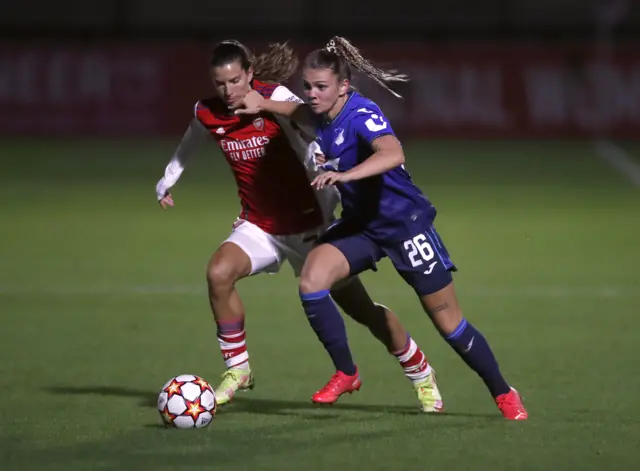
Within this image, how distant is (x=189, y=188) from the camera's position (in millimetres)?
18562

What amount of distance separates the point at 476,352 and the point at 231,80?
1.82m

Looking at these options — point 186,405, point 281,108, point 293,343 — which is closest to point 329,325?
point 186,405

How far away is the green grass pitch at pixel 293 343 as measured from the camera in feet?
18.9

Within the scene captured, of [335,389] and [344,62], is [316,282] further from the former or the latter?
[344,62]

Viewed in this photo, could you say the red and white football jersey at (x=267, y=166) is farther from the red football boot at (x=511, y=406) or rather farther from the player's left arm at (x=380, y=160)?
the red football boot at (x=511, y=406)

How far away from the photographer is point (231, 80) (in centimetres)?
664

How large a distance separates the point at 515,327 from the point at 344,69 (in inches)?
134

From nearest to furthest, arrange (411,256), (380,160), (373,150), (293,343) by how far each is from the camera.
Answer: (380,160) < (373,150) < (411,256) < (293,343)

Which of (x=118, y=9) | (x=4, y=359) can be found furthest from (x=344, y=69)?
(x=118, y=9)

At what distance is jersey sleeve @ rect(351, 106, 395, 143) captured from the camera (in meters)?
6.16

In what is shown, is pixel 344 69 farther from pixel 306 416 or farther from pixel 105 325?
pixel 105 325

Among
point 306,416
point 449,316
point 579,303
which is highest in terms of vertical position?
point 449,316

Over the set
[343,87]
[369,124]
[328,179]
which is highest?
[343,87]

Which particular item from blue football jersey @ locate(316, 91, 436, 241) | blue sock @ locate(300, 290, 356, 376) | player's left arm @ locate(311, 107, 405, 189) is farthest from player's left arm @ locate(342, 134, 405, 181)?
blue sock @ locate(300, 290, 356, 376)
